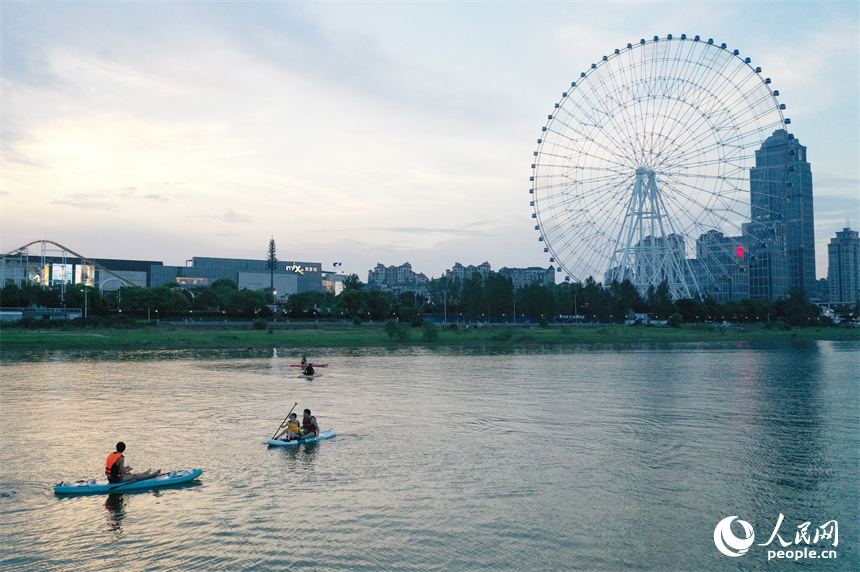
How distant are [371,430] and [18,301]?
5779 inches

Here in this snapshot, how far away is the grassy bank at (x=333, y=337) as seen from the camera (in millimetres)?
92625

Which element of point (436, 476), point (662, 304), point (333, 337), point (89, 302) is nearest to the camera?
point (436, 476)

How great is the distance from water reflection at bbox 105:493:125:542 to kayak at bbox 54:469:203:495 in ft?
0.95

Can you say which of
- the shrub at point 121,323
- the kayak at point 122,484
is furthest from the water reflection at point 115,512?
the shrub at point 121,323

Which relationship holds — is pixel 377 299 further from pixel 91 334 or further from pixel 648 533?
pixel 648 533

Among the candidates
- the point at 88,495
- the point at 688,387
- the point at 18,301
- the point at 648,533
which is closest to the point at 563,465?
the point at 648,533

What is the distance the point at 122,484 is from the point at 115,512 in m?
1.90

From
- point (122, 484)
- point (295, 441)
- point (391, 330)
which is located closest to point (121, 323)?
point (391, 330)

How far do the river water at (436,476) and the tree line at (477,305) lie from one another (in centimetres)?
9750

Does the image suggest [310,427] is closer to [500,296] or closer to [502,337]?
[502,337]

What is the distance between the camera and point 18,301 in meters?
152

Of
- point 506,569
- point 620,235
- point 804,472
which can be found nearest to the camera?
point 506,569

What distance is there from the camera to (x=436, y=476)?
81.3ft

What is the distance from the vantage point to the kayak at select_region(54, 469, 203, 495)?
22.5 metres
